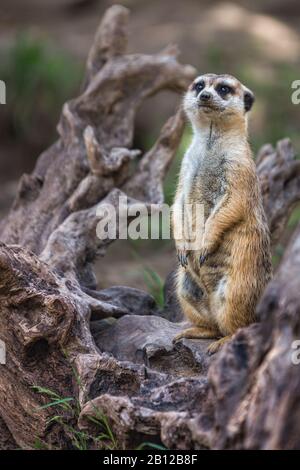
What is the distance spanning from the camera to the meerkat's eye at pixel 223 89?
446 centimetres

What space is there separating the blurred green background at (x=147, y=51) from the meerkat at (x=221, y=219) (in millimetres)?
2997

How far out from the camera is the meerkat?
4.04 meters

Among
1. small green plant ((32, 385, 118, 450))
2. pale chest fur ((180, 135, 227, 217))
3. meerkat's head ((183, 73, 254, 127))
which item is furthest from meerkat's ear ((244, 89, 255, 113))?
small green plant ((32, 385, 118, 450))

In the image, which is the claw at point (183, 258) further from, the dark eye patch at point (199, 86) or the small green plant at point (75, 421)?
the small green plant at point (75, 421)

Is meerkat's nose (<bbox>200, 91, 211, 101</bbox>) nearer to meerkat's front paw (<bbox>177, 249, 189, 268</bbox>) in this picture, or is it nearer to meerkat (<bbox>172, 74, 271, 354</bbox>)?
meerkat (<bbox>172, 74, 271, 354</bbox>)

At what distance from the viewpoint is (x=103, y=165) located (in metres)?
4.93

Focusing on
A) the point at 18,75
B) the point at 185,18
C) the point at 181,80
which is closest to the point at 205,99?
the point at 181,80

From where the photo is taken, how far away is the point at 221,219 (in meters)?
4.14

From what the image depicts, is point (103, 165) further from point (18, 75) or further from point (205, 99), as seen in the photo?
point (18, 75)

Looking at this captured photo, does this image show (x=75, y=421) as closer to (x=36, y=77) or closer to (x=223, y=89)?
(x=223, y=89)

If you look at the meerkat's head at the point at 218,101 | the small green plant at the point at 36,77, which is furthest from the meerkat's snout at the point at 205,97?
the small green plant at the point at 36,77

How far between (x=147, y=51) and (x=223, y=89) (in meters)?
5.03

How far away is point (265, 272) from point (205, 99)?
0.98m

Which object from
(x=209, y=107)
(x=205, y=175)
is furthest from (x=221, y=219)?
(x=209, y=107)
